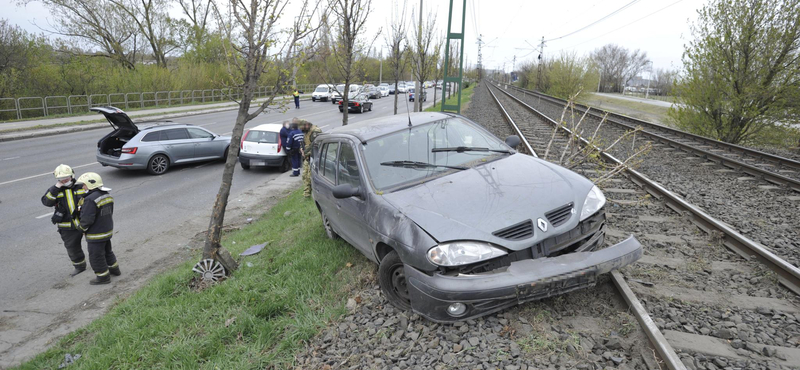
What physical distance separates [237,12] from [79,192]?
3.38 meters

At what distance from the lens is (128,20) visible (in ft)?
116

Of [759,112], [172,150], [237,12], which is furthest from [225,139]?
[759,112]

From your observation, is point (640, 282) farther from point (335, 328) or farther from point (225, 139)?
point (225, 139)

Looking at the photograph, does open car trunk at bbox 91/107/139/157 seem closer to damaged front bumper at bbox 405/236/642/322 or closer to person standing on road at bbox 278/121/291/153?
person standing on road at bbox 278/121/291/153

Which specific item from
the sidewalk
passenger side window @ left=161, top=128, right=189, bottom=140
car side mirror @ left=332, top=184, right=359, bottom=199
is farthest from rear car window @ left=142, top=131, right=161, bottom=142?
car side mirror @ left=332, top=184, right=359, bottom=199

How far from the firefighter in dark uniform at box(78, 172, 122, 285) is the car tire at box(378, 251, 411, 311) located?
4488 mm

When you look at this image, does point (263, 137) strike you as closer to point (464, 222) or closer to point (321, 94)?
point (464, 222)

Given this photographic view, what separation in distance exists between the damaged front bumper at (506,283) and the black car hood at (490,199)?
21cm

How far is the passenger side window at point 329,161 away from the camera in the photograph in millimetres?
5137

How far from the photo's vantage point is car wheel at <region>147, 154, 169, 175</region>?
13000mm

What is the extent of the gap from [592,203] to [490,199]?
35.6 inches

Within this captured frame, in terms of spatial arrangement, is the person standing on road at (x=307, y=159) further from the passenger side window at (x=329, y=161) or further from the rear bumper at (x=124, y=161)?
the rear bumper at (x=124, y=161)

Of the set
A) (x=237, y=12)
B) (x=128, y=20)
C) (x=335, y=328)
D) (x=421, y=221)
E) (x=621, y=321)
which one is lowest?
(x=335, y=328)

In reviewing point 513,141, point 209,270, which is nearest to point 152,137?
point 209,270
